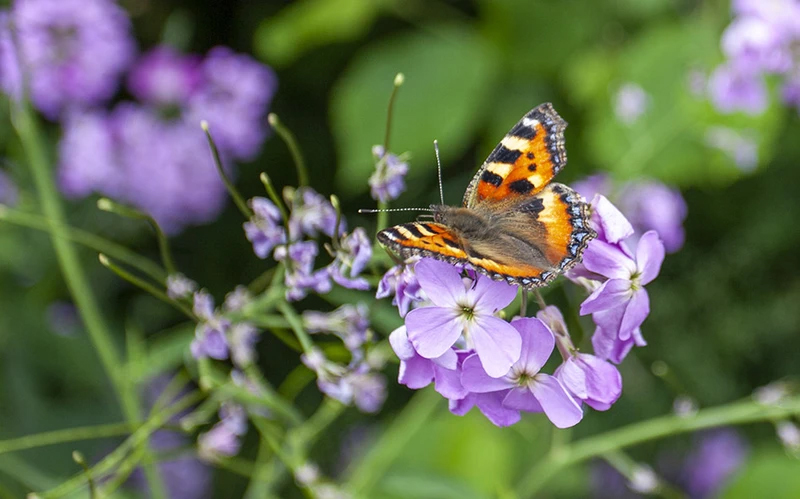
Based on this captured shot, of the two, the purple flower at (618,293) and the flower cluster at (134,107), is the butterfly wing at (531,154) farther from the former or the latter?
the flower cluster at (134,107)

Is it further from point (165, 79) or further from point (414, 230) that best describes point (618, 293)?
point (165, 79)

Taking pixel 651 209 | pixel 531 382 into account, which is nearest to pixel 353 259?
pixel 531 382

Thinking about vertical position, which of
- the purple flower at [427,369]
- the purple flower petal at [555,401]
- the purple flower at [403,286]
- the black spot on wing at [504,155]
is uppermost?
the black spot on wing at [504,155]

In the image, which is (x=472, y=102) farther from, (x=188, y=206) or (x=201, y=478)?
(x=201, y=478)

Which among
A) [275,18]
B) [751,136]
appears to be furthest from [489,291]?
[275,18]

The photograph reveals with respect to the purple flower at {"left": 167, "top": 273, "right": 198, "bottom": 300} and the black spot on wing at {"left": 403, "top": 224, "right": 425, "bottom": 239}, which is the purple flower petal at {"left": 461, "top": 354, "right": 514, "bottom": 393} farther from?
the purple flower at {"left": 167, "top": 273, "right": 198, "bottom": 300}

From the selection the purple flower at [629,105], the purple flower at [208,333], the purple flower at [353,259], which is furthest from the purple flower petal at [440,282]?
the purple flower at [629,105]
